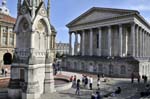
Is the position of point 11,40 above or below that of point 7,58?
above

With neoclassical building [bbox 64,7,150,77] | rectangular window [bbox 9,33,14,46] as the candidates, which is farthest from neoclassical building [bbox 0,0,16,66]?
neoclassical building [bbox 64,7,150,77]

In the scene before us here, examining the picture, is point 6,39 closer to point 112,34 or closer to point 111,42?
point 111,42

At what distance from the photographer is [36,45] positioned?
74.8 ft

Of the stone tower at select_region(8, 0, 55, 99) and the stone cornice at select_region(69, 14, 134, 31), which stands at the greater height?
the stone cornice at select_region(69, 14, 134, 31)

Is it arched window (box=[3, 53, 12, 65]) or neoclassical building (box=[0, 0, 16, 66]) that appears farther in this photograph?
arched window (box=[3, 53, 12, 65])

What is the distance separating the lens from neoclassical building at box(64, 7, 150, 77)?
48.0 meters

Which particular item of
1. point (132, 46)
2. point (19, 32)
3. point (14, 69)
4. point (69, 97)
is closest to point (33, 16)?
point (19, 32)

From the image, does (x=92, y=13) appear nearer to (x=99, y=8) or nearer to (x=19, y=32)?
(x=99, y=8)

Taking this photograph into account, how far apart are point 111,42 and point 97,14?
31.2ft

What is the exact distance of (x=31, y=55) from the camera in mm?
21469

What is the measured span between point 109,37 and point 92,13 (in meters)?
10.6

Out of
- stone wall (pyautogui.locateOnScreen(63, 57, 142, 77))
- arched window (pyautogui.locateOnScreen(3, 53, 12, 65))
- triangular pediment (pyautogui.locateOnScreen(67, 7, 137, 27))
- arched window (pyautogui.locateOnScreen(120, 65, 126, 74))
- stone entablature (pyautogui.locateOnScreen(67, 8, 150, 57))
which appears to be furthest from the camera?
arched window (pyautogui.locateOnScreen(3, 53, 12, 65))

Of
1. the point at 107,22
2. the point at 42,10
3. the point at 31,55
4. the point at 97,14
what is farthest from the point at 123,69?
the point at 31,55

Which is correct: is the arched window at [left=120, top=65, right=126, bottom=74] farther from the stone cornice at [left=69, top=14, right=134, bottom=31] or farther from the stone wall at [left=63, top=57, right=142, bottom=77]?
the stone cornice at [left=69, top=14, right=134, bottom=31]
